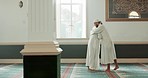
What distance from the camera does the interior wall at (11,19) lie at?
43.3 ft

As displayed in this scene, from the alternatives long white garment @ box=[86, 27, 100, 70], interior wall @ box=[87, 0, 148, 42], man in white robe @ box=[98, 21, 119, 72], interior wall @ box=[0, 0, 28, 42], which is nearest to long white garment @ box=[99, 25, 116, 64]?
man in white robe @ box=[98, 21, 119, 72]

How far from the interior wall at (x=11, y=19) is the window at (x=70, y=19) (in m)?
1.42

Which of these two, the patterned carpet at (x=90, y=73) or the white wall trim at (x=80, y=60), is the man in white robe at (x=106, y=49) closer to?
the patterned carpet at (x=90, y=73)

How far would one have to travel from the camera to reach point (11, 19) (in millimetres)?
13211

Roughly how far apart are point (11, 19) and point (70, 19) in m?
2.45

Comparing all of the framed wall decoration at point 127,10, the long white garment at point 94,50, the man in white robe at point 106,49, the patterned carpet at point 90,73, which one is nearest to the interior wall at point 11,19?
the patterned carpet at point 90,73

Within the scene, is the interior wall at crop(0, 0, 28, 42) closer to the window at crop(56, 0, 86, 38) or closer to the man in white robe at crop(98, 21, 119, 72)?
the window at crop(56, 0, 86, 38)

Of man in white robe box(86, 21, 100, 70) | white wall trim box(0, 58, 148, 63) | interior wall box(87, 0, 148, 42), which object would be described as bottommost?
white wall trim box(0, 58, 148, 63)

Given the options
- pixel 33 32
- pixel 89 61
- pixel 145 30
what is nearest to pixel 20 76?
pixel 89 61

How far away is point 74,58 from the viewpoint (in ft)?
44.3

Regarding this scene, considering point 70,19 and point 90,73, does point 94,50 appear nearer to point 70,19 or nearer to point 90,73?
point 90,73

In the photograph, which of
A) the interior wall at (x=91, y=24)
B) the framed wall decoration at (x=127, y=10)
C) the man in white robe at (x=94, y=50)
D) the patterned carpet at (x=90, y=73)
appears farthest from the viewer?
the interior wall at (x=91, y=24)

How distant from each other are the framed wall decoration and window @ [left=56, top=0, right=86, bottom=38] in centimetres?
116

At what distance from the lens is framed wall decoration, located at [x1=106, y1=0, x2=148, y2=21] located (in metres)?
13.0
